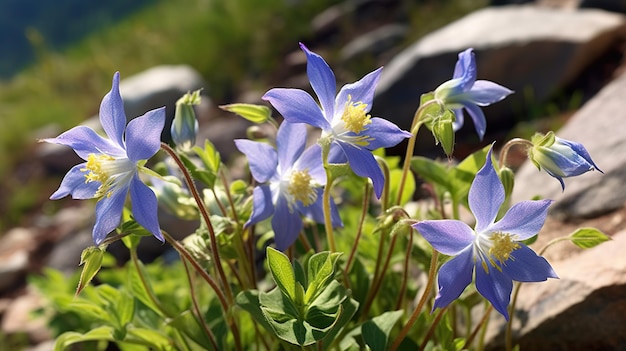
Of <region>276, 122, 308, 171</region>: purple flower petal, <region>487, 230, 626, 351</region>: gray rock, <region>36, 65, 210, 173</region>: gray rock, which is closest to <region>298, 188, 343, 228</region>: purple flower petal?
<region>276, 122, 308, 171</region>: purple flower petal

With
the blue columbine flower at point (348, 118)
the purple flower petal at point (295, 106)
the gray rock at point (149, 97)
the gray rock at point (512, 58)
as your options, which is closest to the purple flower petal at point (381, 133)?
the blue columbine flower at point (348, 118)

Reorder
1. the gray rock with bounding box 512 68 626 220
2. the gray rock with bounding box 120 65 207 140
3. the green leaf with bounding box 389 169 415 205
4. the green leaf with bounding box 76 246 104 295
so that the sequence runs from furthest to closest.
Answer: the gray rock with bounding box 120 65 207 140 < the gray rock with bounding box 512 68 626 220 < the green leaf with bounding box 389 169 415 205 < the green leaf with bounding box 76 246 104 295

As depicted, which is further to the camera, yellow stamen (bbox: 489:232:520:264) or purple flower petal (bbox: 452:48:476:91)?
purple flower petal (bbox: 452:48:476:91)

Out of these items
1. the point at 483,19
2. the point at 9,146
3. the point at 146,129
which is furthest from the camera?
the point at 9,146

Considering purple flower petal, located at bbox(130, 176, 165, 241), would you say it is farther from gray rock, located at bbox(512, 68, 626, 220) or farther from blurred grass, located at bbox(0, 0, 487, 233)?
blurred grass, located at bbox(0, 0, 487, 233)

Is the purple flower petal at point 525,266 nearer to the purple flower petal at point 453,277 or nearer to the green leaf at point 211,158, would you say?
the purple flower petal at point 453,277

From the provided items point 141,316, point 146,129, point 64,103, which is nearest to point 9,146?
point 64,103

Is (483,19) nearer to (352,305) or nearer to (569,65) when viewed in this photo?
(569,65)
